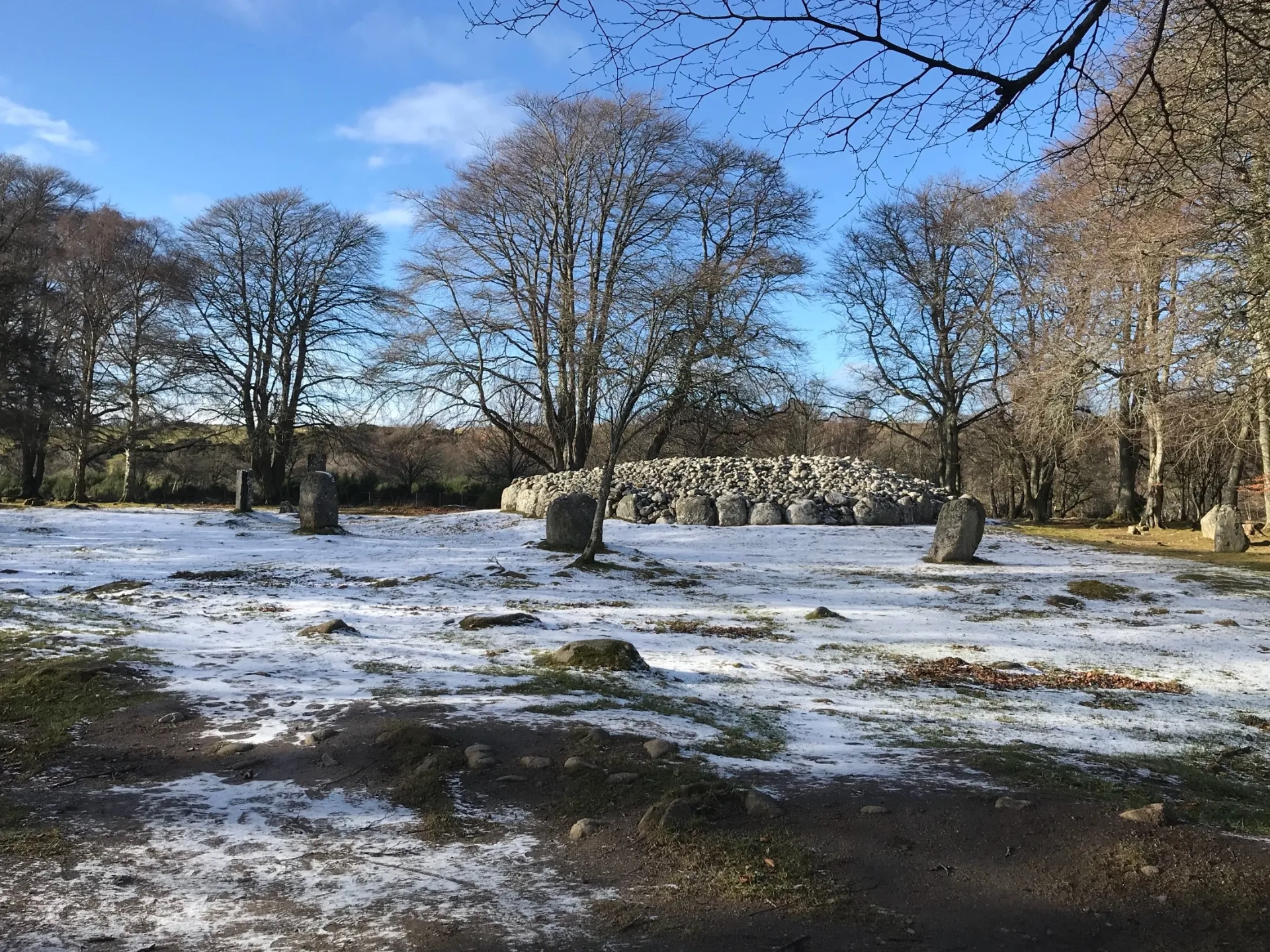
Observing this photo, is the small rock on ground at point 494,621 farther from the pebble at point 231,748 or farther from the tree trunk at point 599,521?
the tree trunk at point 599,521

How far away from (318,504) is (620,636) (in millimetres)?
12402

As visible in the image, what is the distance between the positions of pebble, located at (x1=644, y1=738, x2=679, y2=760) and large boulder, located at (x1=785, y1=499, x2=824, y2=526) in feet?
58.8

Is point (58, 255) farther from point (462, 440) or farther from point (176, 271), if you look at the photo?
point (462, 440)

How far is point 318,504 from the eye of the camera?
1881 centimetres

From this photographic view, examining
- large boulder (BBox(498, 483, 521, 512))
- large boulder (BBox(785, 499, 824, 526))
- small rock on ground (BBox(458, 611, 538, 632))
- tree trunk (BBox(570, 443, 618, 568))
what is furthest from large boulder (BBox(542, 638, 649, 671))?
large boulder (BBox(498, 483, 521, 512))

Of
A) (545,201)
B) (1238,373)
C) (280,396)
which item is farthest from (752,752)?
(280,396)

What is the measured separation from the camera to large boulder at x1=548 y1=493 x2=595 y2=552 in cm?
1611

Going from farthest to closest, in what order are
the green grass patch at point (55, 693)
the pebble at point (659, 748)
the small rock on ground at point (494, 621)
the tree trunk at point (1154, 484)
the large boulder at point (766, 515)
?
the tree trunk at point (1154, 484), the large boulder at point (766, 515), the small rock on ground at point (494, 621), the green grass patch at point (55, 693), the pebble at point (659, 748)

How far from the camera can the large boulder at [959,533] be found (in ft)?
52.6

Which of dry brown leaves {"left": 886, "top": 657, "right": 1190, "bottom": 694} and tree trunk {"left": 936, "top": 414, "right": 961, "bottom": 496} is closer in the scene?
dry brown leaves {"left": 886, "top": 657, "right": 1190, "bottom": 694}

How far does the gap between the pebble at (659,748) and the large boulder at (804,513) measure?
1793cm

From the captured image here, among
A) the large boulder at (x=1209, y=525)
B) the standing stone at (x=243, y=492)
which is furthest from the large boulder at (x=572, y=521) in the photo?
the large boulder at (x=1209, y=525)

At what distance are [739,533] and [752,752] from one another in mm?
15716

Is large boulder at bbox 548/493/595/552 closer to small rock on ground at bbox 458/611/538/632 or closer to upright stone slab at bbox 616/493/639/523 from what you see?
upright stone slab at bbox 616/493/639/523
